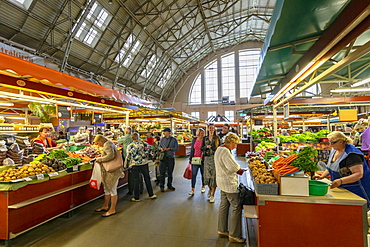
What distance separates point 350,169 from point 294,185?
2.60ft

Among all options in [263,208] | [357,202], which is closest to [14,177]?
[263,208]

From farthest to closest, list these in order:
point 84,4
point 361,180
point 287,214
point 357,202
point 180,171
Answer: point 84,4, point 180,171, point 361,180, point 287,214, point 357,202

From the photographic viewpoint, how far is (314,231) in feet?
7.14

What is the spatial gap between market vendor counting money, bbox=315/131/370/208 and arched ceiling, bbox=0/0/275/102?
1219 centimetres

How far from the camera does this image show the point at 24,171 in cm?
315

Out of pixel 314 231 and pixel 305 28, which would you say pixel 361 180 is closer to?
pixel 314 231

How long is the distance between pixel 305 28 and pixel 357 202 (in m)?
2.05

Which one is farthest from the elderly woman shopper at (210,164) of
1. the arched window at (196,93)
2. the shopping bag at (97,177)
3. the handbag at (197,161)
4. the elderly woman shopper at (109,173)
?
the arched window at (196,93)

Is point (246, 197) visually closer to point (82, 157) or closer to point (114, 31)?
point (82, 157)

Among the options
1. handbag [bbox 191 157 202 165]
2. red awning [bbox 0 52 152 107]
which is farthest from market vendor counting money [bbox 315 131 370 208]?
red awning [bbox 0 52 152 107]

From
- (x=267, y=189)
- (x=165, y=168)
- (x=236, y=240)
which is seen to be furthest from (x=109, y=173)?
(x=267, y=189)

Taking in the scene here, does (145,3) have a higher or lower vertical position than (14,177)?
higher

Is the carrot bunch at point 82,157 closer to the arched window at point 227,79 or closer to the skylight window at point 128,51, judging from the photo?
the skylight window at point 128,51

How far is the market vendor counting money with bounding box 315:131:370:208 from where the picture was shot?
7.86 feet
